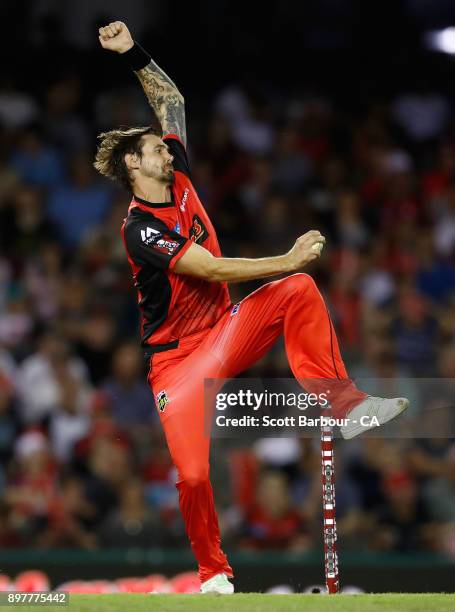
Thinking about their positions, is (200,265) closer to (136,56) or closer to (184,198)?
(184,198)

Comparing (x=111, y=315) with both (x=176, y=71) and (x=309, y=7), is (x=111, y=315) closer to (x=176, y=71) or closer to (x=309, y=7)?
(x=176, y=71)

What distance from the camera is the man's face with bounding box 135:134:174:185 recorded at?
695cm

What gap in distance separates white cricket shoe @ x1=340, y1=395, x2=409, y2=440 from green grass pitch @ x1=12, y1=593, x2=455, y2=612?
841 mm

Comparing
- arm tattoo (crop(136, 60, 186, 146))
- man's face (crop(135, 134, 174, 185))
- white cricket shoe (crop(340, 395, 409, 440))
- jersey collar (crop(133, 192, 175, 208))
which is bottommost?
white cricket shoe (crop(340, 395, 409, 440))

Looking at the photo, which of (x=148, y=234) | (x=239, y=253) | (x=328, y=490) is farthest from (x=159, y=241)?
(x=239, y=253)

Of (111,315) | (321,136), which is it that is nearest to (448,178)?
(321,136)

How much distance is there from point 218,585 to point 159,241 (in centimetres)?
186

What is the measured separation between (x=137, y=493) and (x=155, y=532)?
0.36 meters

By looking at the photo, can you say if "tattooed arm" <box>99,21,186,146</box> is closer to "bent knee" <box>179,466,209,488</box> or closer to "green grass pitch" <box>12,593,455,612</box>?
"bent knee" <box>179,466,209,488</box>

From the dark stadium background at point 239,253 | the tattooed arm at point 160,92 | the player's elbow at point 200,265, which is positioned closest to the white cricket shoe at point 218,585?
the player's elbow at point 200,265

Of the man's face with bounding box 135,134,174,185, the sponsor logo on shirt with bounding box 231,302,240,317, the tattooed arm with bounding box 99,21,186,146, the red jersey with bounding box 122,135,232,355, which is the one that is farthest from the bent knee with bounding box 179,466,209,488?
the tattooed arm with bounding box 99,21,186,146

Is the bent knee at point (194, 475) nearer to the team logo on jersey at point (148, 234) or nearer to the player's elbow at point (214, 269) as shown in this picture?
the player's elbow at point (214, 269)

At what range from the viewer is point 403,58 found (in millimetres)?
13484

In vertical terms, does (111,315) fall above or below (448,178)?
below
